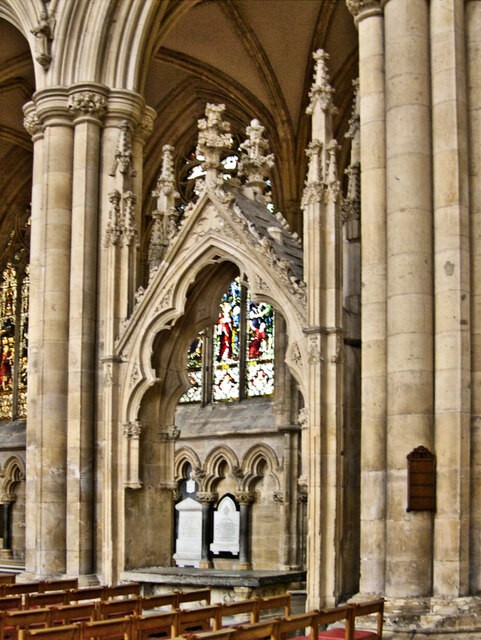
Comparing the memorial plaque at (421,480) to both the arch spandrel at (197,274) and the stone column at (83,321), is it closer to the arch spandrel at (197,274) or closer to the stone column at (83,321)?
the arch spandrel at (197,274)

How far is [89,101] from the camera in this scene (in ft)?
54.1

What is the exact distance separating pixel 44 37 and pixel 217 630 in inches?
408

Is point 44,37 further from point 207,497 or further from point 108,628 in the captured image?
point 207,497

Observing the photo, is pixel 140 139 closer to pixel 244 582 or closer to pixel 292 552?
pixel 244 582

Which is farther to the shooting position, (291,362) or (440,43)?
(291,362)

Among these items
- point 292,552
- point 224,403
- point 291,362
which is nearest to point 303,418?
point 291,362

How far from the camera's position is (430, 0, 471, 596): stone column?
36.4ft

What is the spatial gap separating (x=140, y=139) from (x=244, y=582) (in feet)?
22.9

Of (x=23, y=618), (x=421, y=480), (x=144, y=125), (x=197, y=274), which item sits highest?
(x=144, y=125)

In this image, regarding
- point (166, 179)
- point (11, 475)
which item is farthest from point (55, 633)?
point (11, 475)

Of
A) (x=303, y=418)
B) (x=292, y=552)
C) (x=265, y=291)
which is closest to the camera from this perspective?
(x=303, y=418)

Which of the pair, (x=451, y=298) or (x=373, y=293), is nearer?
(x=451, y=298)

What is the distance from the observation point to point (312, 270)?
520 inches

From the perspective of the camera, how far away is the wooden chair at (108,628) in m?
9.46
